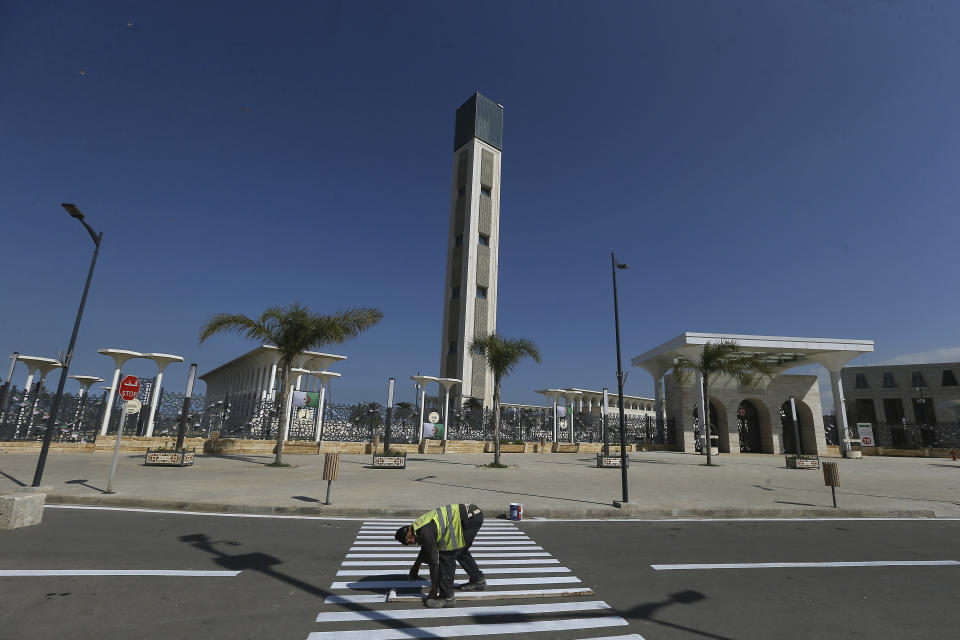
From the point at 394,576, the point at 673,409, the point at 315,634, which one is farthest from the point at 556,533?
the point at 673,409

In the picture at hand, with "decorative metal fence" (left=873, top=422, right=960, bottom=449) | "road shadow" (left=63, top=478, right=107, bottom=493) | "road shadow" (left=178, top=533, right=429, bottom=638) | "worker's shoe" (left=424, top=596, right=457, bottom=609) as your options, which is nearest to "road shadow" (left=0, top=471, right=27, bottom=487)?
"road shadow" (left=63, top=478, right=107, bottom=493)

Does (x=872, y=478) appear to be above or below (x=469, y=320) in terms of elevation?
below

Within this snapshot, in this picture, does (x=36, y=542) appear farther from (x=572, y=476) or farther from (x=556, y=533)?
(x=572, y=476)

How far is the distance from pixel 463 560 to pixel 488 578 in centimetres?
77

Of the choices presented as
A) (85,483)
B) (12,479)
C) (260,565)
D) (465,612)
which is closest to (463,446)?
(85,483)

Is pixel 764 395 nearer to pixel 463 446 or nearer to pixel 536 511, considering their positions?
pixel 463 446

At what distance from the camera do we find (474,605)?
496 centimetres

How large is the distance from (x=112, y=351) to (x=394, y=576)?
2692 centimetres

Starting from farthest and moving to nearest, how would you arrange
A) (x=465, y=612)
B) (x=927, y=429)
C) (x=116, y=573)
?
(x=927, y=429) → (x=116, y=573) → (x=465, y=612)

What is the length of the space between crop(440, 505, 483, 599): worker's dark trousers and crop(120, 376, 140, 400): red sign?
1071cm

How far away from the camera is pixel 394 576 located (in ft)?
19.2

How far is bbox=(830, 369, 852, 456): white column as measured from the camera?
35.3 metres

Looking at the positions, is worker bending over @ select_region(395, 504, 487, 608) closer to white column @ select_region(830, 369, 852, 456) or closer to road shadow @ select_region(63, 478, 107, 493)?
road shadow @ select_region(63, 478, 107, 493)

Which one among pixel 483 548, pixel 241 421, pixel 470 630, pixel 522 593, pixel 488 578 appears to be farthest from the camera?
pixel 241 421
